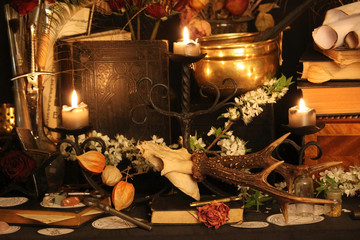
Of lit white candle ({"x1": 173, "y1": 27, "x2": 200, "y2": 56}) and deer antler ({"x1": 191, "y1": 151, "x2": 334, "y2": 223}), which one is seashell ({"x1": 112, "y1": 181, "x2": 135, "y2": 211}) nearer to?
deer antler ({"x1": 191, "y1": 151, "x2": 334, "y2": 223})

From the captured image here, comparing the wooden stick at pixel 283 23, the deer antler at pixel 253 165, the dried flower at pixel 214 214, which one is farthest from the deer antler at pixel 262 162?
the wooden stick at pixel 283 23

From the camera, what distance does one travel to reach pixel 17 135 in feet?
4.05

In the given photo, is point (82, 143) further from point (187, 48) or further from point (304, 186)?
point (304, 186)

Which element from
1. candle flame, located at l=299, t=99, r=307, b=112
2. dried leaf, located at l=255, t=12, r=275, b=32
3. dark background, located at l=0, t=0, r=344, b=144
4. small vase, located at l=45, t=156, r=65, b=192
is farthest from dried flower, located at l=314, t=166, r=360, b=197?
small vase, located at l=45, t=156, r=65, b=192

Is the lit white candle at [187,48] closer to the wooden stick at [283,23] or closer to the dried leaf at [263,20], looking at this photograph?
the wooden stick at [283,23]

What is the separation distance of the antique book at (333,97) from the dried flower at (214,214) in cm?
33

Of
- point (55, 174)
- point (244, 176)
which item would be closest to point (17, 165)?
point (55, 174)

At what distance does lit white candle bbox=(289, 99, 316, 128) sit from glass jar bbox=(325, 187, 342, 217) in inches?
5.3

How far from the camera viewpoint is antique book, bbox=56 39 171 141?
1354mm

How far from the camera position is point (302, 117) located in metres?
1.16

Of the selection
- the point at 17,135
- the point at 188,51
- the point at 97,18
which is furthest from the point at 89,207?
the point at 97,18

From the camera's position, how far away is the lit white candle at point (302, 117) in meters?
1.16

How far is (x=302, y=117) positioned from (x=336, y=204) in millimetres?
176

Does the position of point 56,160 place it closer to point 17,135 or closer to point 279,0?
point 17,135
